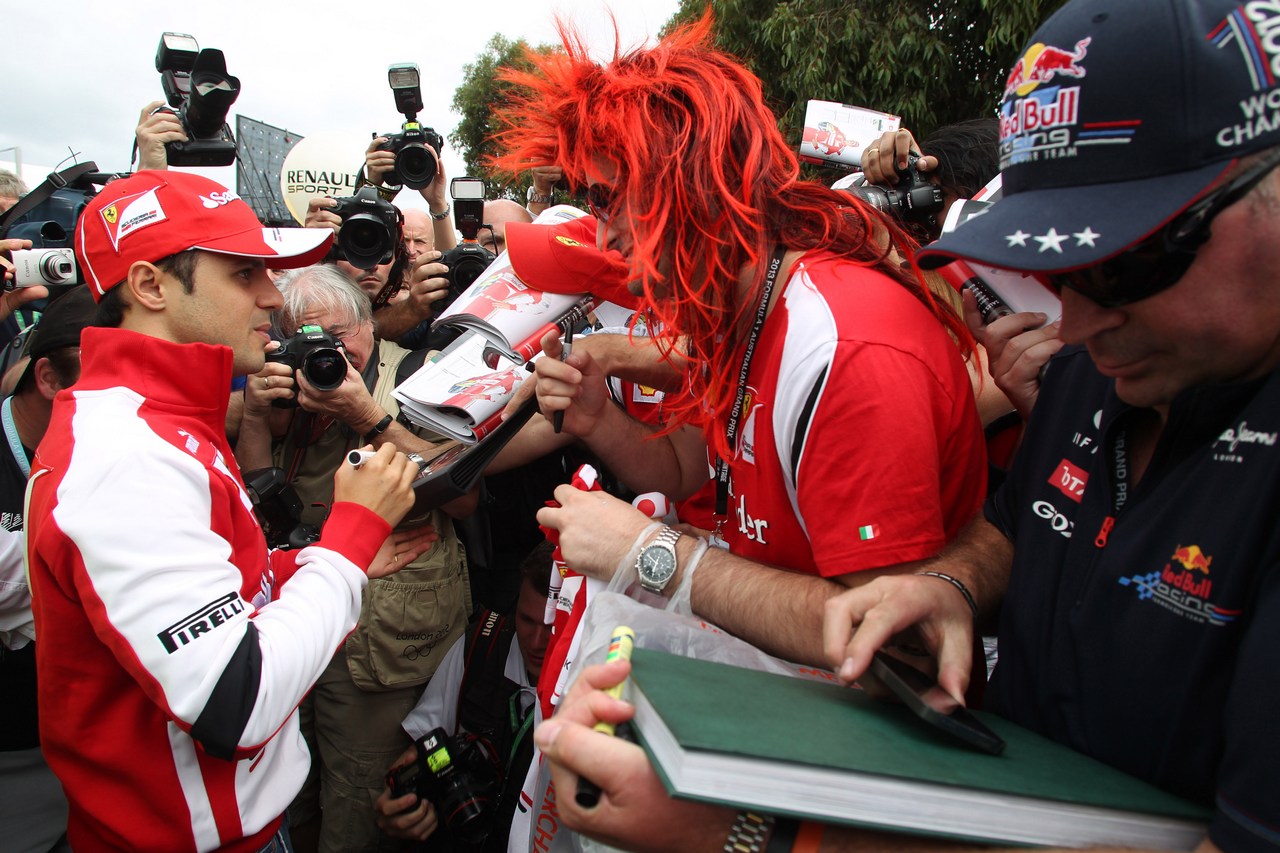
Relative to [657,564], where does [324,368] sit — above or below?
above

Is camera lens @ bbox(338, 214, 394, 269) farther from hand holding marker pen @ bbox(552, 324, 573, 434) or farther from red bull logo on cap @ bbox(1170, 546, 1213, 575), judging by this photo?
red bull logo on cap @ bbox(1170, 546, 1213, 575)

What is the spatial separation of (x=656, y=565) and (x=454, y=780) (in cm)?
174

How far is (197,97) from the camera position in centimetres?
333

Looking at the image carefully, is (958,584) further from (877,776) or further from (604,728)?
(604,728)

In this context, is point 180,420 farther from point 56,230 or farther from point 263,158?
point 263,158

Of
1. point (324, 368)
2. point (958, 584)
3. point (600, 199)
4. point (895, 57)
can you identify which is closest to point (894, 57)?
point (895, 57)

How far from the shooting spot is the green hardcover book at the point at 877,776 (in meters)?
0.75

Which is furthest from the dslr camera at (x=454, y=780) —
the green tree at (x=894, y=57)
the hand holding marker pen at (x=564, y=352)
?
the green tree at (x=894, y=57)

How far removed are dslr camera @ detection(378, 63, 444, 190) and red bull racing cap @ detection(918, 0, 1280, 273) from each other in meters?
3.22

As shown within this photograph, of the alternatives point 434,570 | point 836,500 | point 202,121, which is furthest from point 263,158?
point 836,500

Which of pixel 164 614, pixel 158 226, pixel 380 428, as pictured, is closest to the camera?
pixel 164 614

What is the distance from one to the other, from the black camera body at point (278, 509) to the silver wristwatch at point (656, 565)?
1.49 meters

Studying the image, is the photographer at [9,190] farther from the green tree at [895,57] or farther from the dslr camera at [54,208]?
the green tree at [895,57]

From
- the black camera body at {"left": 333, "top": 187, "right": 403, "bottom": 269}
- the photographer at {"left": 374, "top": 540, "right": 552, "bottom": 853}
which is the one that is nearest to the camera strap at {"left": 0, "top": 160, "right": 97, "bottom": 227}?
the black camera body at {"left": 333, "top": 187, "right": 403, "bottom": 269}
